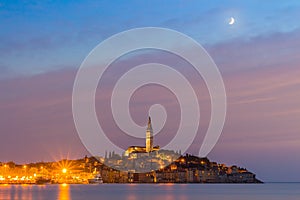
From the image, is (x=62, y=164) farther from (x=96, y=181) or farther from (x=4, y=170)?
(x=4, y=170)

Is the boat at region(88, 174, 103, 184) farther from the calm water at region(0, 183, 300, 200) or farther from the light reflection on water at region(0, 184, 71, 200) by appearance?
the light reflection on water at region(0, 184, 71, 200)

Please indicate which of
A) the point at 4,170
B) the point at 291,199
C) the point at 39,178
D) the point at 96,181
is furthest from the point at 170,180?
the point at 291,199

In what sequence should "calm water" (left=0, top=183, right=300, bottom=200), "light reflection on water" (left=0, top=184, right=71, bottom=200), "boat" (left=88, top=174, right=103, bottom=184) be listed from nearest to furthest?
"light reflection on water" (left=0, top=184, right=71, bottom=200) < "calm water" (left=0, top=183, right=300, bottom=200) < "boat" (left=88, top=174, right=103, bottom=184)

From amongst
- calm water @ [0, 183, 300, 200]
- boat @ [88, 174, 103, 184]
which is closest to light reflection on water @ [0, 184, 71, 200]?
calm water @ [0, 183, 300, 200]

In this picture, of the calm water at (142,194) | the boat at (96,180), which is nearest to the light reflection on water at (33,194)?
the calm water at (142,194)

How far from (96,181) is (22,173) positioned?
28599 millimetres

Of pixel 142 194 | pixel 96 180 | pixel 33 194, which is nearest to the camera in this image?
pixel 33 194

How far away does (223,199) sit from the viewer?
70.6m

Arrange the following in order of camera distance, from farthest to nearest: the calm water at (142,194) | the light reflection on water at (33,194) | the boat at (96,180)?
1. the boat at (96,180)
2. the calm water at (142,194)
3. the light reflection on water at (33,194)

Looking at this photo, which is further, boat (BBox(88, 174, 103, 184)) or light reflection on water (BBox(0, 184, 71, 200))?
boat (BBox(88, 174, 103, 184))

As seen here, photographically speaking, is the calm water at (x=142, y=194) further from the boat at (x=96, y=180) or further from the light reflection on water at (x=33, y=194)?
the boat at (x=96, y=180)

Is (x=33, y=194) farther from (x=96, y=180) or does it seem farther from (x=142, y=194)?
(x=96, y=180)

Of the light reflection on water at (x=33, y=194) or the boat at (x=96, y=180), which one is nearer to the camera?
the light reflection on water at (x=33, y=194)

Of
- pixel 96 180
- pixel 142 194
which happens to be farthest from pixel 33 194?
pixel 96 180
